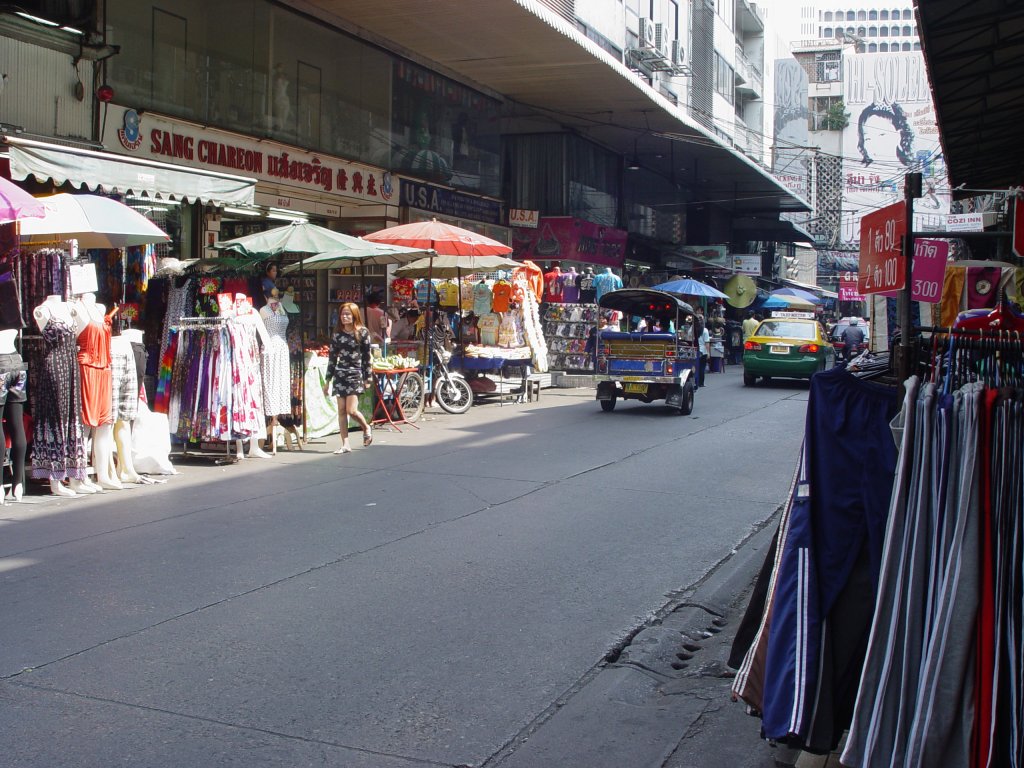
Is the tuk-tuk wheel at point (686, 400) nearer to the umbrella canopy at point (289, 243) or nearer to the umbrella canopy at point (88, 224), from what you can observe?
the umbrella canopy at point (289, 243)

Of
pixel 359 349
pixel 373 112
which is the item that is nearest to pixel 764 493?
pixel 359 349

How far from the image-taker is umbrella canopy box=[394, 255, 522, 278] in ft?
59.7

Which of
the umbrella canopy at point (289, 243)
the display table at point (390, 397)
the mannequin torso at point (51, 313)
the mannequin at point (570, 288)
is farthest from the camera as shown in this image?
the mannequin at point (570, 288)

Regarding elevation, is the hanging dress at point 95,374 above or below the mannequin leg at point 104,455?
above

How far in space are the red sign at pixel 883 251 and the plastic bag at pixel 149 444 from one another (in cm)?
795

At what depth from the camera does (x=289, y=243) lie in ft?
42.2

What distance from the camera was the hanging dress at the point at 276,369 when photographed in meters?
11.9

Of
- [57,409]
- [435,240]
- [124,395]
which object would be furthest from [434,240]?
[57,409]

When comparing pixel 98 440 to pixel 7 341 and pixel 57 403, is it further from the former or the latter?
pixel 7 341

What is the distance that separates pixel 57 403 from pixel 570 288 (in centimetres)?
1641

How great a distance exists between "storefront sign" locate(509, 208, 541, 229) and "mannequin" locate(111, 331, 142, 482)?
18.3 metres

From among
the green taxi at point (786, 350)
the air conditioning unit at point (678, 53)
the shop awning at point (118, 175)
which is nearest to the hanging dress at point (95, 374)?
the shop awning at point (118, 175)

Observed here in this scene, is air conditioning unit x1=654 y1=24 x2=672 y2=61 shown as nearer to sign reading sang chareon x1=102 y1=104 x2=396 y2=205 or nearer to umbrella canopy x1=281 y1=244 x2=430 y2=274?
sign reading sang chareon x1=102 y1=104 x2=396 y2=205

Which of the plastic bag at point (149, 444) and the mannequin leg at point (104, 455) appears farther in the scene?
the plastic bag at point (149, 444)
